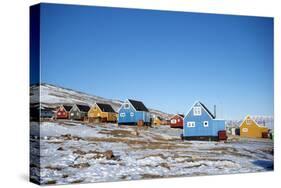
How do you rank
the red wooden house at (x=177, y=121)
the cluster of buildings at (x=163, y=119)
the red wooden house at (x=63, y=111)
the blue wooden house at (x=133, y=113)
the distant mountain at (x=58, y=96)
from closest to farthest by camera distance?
the distant mountain at (x=58, y=96)
the red wooden house at (x=63, y=111)
the cluster of buildings at (x=163, y=119)
the blue wooden house at (x=133, y=113)
the red wooden house at (x=177, y=121)

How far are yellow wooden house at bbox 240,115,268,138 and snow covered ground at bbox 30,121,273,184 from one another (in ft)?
0.34

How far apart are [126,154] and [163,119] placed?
29.8 inches

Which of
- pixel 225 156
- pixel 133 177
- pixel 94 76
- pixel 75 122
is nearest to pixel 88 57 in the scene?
pixel 94 76

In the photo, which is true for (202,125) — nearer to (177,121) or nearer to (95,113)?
(177,121)

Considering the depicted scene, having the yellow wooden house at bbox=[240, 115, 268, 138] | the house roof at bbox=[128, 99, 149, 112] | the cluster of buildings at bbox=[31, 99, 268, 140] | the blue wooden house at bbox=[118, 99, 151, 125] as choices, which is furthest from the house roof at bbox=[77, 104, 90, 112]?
the yellow wooden house at bbox=[240, 115, 268, 138]

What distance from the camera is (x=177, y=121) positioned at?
32.1ft

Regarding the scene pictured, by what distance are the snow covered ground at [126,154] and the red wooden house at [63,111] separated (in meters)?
0.09

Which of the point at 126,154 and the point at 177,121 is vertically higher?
the point at 177,121

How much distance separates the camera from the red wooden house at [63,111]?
29.4 feet

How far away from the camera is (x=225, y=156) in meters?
10.1

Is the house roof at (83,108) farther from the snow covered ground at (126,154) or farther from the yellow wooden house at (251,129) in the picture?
the yellow wooden house at (251,129)

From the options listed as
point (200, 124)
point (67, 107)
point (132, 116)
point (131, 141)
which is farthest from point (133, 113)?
point (200, 124)

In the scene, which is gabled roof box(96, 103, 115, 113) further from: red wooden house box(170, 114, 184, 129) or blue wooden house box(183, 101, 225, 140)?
blue wooden house box(183, 101, 225, 140)

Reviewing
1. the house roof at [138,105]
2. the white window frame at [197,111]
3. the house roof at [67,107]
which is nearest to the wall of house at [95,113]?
the house roof at [67,107]
